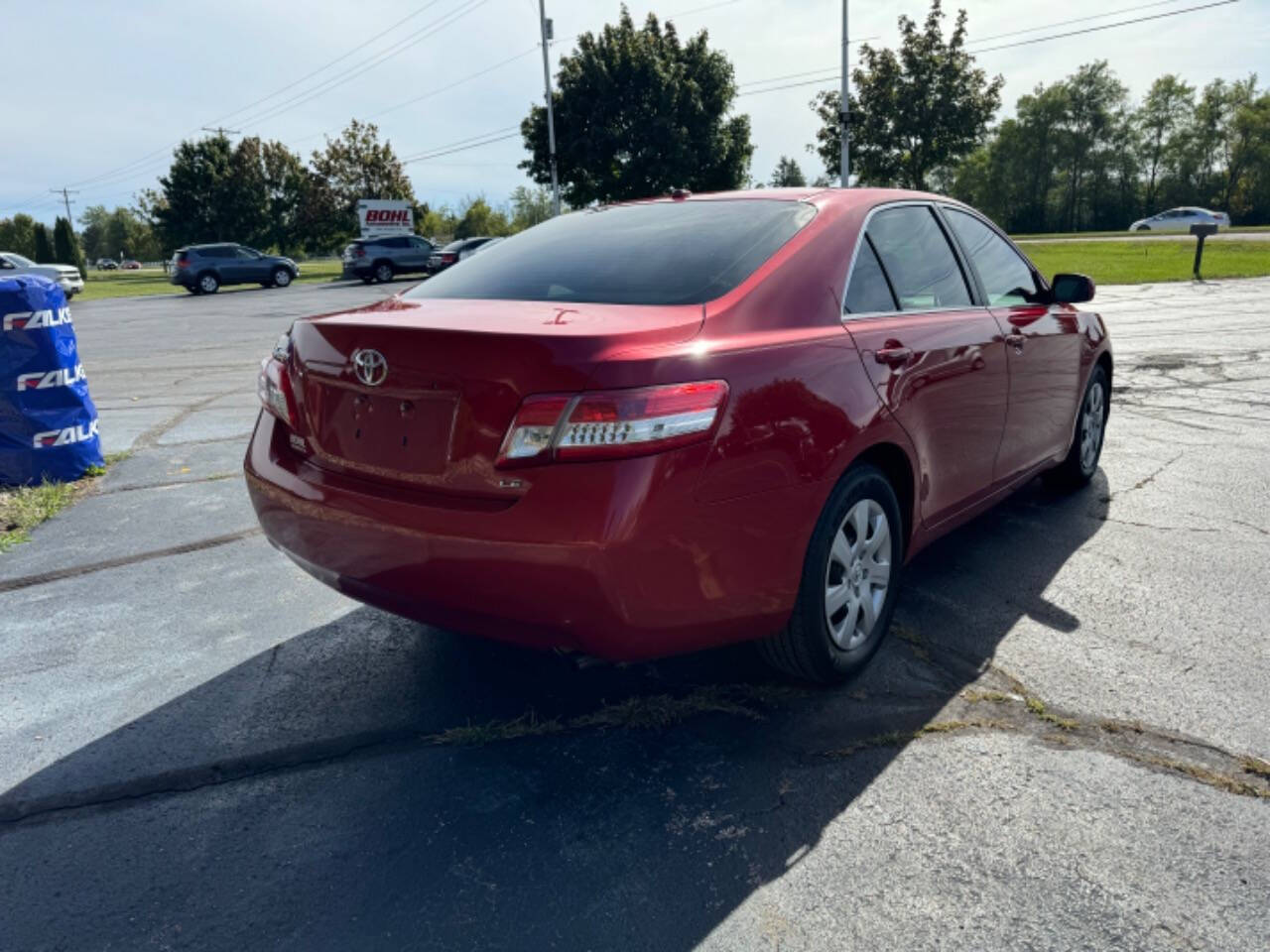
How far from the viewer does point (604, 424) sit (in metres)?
2.28

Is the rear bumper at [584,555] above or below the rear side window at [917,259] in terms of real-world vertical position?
below

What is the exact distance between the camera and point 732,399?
2.45 m

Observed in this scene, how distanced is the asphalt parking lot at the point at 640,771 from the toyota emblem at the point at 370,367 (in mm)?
1087

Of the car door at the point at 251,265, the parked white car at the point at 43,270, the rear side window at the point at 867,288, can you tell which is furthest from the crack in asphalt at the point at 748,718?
the car door at the point at 251,265

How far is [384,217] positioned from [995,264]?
48678 millimetres

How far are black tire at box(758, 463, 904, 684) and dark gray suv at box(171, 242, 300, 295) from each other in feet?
110

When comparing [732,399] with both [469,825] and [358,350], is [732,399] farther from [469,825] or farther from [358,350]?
[469,825]

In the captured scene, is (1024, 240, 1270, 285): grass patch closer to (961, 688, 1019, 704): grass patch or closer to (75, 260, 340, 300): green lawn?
(961, 688, 1019, 704): grass patch

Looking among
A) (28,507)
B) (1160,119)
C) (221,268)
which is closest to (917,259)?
(28,507)

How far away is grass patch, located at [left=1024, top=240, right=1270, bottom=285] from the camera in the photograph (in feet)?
71.1

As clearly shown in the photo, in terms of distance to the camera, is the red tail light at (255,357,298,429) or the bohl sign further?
the bohl sign

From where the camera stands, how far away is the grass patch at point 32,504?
494 centimetres

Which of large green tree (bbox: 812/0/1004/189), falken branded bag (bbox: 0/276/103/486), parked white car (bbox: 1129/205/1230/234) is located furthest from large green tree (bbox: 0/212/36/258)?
falken branded bag (bbox: 0/276/103/486)

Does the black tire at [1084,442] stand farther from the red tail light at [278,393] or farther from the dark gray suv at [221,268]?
the dark gray suv at [221,268]
